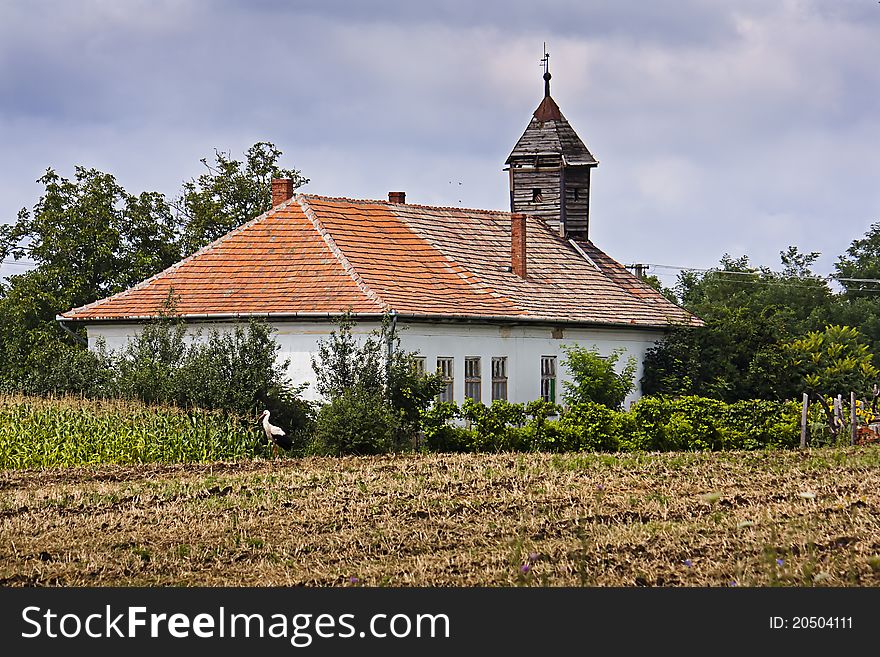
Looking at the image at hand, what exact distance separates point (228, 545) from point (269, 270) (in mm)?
22177

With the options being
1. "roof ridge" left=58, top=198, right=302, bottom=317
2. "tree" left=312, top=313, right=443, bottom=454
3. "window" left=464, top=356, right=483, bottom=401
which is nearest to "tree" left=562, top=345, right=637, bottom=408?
"window" left=464, top=356, right=483, bottom=401

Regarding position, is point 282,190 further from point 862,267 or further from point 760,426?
point 862,267

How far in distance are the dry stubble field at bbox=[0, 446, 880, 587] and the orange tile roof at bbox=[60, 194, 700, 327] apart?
41.3ft

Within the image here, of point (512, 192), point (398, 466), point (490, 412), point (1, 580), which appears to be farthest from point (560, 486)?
point (512, 192)

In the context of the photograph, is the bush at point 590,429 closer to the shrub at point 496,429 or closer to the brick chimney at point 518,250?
the shrub at point 496,429

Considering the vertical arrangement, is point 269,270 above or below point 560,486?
above

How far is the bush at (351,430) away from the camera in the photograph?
24562mm

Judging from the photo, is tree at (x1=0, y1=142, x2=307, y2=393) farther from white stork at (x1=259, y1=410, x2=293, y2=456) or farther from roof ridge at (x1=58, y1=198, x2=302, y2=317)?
white stork at (x1=259, y1=410, x2=293, y2=456)

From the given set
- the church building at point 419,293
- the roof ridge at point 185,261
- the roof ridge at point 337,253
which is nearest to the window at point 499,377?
the church building at point 419,293

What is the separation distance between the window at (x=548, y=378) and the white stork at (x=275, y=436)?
511 inches

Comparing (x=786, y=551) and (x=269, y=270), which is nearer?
(x=786, y=551)
